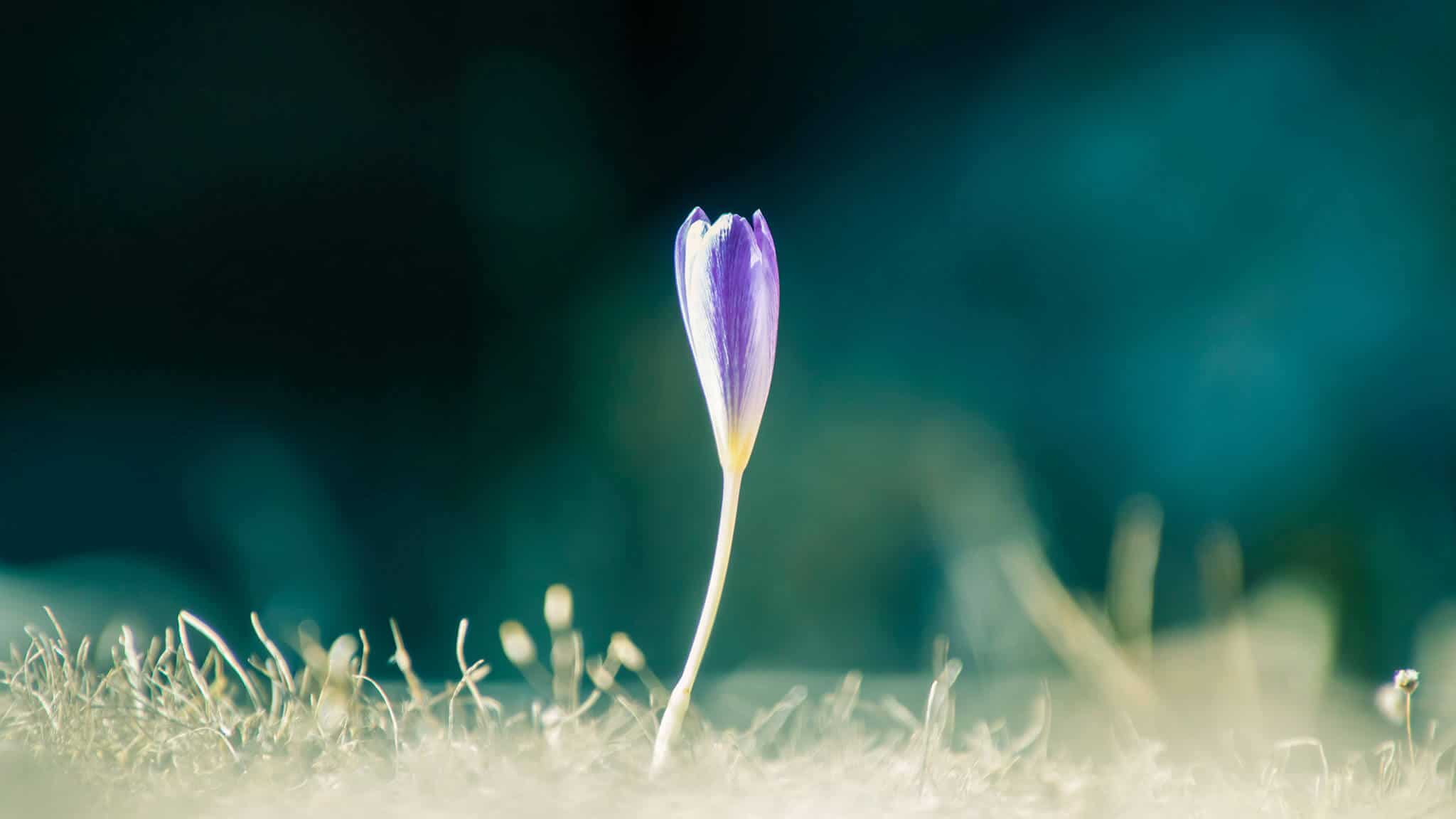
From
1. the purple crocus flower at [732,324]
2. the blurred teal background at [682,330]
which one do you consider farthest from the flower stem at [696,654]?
the blurred teal background at [682,330]

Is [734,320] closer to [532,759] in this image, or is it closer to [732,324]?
[732,324]

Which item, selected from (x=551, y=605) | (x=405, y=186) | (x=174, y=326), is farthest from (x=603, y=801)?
(x=405, y=186)

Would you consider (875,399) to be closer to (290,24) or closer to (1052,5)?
(1052,5)

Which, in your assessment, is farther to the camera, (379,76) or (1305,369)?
(379,76)

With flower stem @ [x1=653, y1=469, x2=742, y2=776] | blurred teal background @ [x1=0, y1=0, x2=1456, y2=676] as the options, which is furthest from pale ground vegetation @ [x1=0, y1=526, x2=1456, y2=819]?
blurred teal background @ [x1=0, y1=0, x2=1456, y2=676]

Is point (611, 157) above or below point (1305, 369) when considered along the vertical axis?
above

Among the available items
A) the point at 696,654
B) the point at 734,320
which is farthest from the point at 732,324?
the point at 696,654
